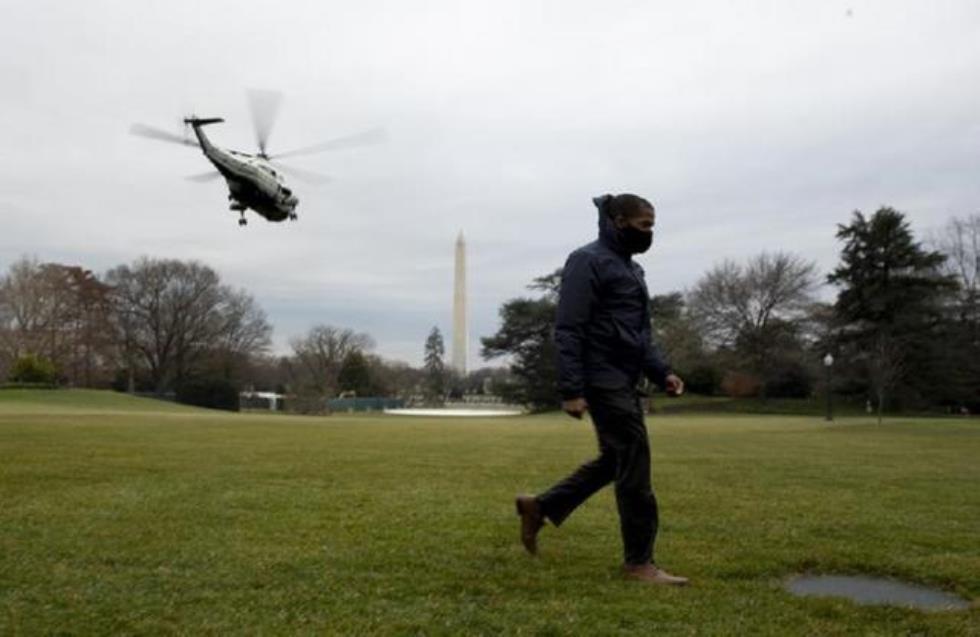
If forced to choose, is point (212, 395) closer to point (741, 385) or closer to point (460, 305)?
point (460, 305)

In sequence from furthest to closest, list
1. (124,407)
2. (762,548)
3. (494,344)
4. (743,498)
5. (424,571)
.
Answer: (494,344) < (124,407) < (743,498) < (762,548) < (424,571)

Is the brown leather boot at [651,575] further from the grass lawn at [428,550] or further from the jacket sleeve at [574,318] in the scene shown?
the jacket sleeve at [574,318]

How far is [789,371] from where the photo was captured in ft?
209

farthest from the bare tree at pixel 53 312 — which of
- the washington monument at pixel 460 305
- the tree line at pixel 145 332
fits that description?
the washington monument at pixel 460 305

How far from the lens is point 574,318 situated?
4488 mm

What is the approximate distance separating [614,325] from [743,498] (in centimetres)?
392

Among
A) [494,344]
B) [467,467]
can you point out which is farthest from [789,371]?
[467,467]

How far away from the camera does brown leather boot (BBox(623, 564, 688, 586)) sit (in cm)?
416

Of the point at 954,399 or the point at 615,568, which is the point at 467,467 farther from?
the point at 954,399

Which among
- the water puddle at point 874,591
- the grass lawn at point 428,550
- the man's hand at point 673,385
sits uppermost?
the man's hand at point 673,385

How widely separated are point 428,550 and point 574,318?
163 cm

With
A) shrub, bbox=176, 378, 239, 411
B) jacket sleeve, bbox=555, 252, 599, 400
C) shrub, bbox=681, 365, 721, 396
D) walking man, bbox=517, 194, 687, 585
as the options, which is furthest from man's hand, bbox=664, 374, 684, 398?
shrub, bbox=681, 365, 721, 396

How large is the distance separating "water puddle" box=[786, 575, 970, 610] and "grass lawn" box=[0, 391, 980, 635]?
0.13 meters

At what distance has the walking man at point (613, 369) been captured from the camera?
14.5ft
